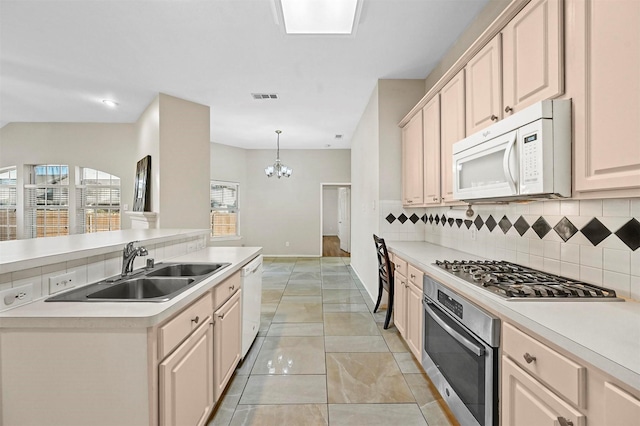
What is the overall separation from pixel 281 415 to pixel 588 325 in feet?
5.46

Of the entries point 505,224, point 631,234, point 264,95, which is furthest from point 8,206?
point 631,234

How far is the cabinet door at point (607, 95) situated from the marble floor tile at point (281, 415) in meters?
1.84

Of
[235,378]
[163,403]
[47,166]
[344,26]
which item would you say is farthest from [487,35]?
[47,166]

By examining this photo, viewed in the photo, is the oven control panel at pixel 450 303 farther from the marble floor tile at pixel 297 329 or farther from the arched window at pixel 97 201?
the arched window at pixel 97 201

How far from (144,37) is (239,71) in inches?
40.5

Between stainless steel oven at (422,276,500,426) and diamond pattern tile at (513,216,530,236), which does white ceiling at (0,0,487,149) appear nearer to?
diamond pattern tile at (513,216,530,236)

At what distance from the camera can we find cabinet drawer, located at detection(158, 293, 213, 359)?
1206 millimetres

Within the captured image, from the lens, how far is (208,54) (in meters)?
3.33

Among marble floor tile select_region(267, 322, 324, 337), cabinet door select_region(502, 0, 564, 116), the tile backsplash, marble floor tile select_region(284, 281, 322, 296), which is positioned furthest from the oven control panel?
marble floor tile select_region(284, 281, 322, 296)

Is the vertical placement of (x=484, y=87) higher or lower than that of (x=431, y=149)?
higher

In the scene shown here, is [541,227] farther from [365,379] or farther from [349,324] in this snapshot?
[349,324]

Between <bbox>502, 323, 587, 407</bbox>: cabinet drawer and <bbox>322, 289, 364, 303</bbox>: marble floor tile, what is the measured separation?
3.01 m

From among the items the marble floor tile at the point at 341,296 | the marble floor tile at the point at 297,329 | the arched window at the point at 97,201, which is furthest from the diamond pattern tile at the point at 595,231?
the arched window at the point at 97,201

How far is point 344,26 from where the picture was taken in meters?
2.77
